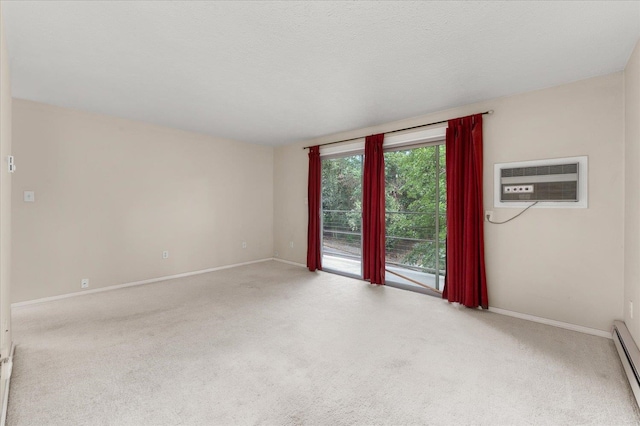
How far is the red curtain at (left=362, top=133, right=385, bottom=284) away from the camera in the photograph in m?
4.30

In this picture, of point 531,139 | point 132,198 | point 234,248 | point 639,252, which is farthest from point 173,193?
point 639,252

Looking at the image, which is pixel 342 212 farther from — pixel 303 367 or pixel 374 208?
pixel 303 367

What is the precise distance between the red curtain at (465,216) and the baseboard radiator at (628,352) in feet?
3.57

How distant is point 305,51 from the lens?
2301 mm

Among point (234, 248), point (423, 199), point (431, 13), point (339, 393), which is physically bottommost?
point (339, 393)

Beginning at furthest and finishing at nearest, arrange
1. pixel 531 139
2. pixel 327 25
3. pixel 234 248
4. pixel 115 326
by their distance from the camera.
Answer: pixel 234 248, pixel 531 139, pixel 115 326, pixel 327 25

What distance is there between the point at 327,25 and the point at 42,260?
441 centimetres

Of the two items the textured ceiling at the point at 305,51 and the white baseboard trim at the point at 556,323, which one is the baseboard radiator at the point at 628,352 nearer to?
the white baseboard trim at the point at 556,323

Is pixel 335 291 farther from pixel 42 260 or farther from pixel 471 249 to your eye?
pixel 42 260

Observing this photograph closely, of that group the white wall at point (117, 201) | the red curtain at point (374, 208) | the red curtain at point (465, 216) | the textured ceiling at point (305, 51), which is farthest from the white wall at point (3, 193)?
the red curtain at point (465, 216)

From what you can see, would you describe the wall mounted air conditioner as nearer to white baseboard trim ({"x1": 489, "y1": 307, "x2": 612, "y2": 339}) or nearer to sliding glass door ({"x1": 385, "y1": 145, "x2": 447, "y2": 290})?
sliding glass door ({"x1": 385, "y1": 145, "x2": 447, "y2": 290})

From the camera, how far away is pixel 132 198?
4309 mm

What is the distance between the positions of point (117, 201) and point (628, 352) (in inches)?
233

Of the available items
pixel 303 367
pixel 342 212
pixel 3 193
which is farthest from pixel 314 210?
pixel 3 193
